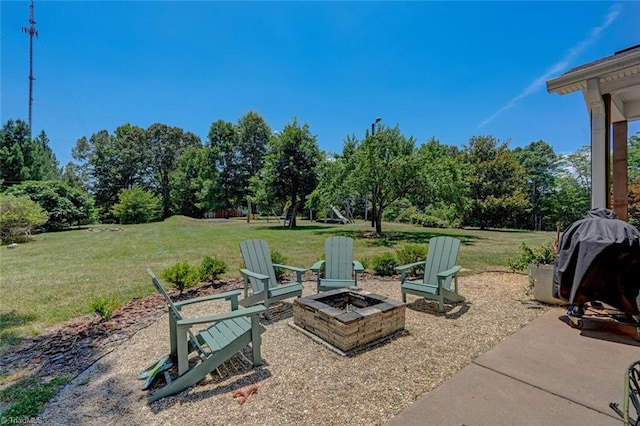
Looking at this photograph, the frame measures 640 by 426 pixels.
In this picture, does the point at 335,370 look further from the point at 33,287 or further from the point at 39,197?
the point at 39,197

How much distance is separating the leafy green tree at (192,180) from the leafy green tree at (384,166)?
18.9 metres

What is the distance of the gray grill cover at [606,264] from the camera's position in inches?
106

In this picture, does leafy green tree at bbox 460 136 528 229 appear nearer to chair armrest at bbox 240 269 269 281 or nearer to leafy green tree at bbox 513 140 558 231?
leafy green tree at bbox 513 140 558 231

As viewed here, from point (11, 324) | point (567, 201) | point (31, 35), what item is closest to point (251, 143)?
point (31, 35)

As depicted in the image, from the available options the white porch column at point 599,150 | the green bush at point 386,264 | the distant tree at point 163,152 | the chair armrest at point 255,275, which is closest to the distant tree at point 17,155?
the distant tree at point 163,152

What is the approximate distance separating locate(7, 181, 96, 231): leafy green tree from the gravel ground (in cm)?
1765

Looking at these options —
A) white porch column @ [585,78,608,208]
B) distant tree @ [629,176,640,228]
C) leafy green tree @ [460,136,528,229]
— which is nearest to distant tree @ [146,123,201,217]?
leafy green tree @ [460,136,528,229]

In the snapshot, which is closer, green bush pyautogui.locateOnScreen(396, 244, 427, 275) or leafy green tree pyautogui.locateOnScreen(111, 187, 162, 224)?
green bush pyautogui.locateOnScreen(396, 244, 427, 275)

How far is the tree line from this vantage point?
1227 centimetres

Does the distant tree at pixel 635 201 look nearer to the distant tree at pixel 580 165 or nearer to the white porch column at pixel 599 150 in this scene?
the distant tree at pixel 580 165

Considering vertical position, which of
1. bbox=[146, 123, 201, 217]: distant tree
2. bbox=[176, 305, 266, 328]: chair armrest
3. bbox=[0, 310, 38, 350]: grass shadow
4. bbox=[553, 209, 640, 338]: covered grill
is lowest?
bbox=[0, 310, 38, 350]: grass shadow

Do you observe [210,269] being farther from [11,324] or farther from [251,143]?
[251,143]

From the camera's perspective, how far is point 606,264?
2.73 metres

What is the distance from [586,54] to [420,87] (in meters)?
4.93
